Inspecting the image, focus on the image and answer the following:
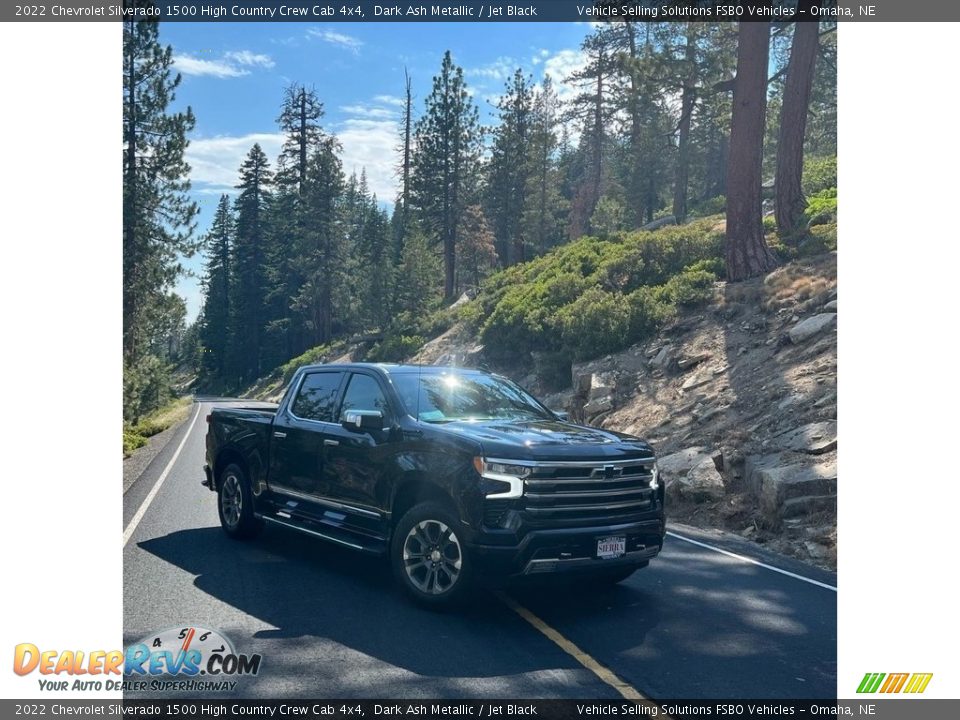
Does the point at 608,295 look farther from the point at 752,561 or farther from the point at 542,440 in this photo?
the point at 542,440

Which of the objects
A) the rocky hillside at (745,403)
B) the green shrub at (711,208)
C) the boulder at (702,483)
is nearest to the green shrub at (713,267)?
the rocky hillside at (745,403)

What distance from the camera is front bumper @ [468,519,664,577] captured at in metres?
5.83

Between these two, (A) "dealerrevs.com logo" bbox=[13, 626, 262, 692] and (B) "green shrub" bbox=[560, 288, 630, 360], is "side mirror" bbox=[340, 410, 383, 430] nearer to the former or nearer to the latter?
(A) "dealerrevs.com logo" bbox=[13, 626, 262, 692]

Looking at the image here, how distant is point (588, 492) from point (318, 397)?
3237 millimetres

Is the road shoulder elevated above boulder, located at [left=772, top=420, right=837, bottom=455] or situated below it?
below

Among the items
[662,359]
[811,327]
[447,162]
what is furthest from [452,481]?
[447,162]

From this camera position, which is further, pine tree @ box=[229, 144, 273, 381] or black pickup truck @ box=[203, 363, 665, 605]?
pine tree @ box=[229, 144, 273, 381]

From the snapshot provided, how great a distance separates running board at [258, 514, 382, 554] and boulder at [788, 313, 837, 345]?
10.9 metres

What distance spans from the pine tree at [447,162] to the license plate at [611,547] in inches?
1889

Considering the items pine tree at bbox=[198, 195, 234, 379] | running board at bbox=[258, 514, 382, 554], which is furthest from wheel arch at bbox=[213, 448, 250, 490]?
pine tree at bbox=[198, 195, 234, 379]

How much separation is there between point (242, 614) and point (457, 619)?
64.1 inches

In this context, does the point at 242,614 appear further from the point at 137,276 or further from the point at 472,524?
the point at 137,276

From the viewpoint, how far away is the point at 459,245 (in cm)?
6059

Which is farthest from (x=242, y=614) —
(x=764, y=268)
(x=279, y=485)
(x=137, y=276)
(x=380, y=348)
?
(x=380, y=348)
